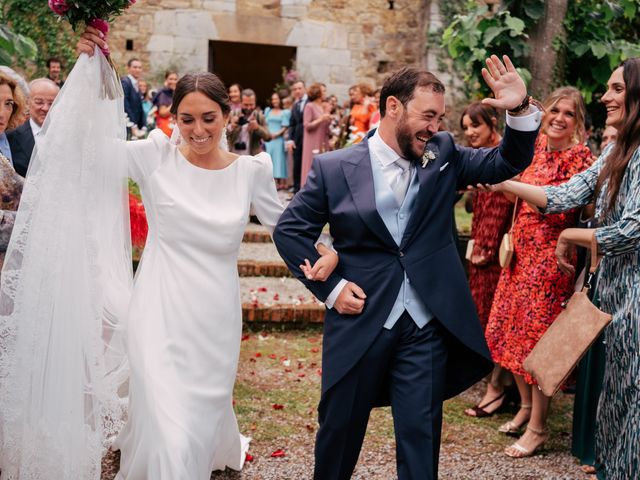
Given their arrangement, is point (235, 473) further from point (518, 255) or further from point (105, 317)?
point (518, 255)

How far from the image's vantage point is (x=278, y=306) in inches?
285

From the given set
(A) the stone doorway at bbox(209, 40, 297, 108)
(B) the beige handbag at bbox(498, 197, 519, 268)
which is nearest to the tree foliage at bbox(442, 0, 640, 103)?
(B) the beige handbag at bbox(498, 197, 519, 268)

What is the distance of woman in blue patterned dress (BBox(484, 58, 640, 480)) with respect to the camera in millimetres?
3439

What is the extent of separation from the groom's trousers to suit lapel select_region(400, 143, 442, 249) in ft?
1.18

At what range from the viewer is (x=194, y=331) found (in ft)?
11.3

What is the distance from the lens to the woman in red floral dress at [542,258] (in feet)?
14.7

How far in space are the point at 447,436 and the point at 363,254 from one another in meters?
2.07

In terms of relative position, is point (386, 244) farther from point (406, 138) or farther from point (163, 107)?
→ point (163, 107)

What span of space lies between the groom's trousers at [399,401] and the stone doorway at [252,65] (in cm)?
1942

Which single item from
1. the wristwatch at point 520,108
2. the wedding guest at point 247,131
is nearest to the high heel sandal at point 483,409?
the wristwatch at point 520,108

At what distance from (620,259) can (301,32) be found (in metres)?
12.7

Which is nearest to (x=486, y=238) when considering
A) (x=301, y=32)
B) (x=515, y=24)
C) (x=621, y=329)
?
(x=621, y=329)

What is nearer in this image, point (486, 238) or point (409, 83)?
point (409, 83)

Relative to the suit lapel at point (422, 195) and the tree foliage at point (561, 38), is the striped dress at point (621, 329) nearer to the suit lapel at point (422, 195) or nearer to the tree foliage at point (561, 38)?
the suit lapel at point (422, 195)
